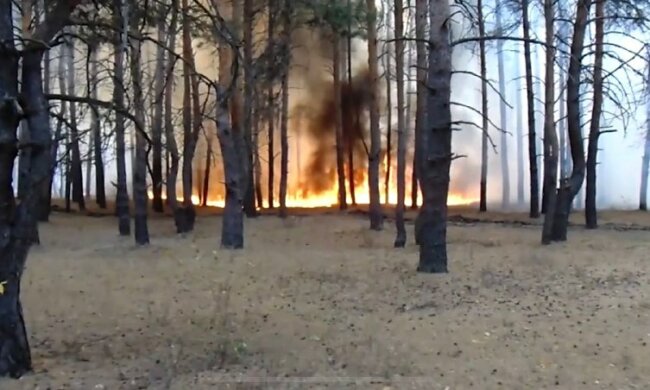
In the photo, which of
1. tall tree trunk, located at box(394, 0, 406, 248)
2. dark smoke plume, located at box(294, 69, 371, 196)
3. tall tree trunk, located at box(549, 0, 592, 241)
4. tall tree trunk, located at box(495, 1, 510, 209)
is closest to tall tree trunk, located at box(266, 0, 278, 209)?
dark smoke plume, located at box(294, 69, 371, 196)

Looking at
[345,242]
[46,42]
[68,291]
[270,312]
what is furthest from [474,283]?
[345,242]

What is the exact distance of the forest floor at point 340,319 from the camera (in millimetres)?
6051

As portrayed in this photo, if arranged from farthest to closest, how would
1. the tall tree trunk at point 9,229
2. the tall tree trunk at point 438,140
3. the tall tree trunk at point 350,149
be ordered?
the tall tree trunk at point 350,149 → the tall tree trunk at point 438,140 → the tall tree trunk at point 9,229

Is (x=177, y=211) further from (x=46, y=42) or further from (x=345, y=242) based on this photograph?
(x=46, y=42)

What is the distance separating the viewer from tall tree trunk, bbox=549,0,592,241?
15.0 meters

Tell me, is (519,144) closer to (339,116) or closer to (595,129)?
(339,116)

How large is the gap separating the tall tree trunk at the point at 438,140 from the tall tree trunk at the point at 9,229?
6.13 metres

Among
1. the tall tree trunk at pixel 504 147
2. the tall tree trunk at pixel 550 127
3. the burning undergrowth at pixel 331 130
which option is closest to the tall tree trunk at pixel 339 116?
the burning undergrowth at pixel 331 130

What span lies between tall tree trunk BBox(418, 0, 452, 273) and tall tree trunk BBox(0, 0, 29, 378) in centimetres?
613

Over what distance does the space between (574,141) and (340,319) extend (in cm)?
948

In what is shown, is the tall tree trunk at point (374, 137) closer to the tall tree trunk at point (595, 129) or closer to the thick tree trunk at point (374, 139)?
the thick tree trunk at point (374, 139)

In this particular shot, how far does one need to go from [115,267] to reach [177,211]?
8274 mm

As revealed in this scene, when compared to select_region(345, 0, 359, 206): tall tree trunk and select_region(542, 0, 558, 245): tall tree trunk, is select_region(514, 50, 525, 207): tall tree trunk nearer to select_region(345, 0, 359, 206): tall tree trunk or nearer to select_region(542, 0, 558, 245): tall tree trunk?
select_region(345, 0, 359, 206): tall tree trunk

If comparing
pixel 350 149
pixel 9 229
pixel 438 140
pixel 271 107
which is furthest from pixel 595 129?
pixel 9 229
